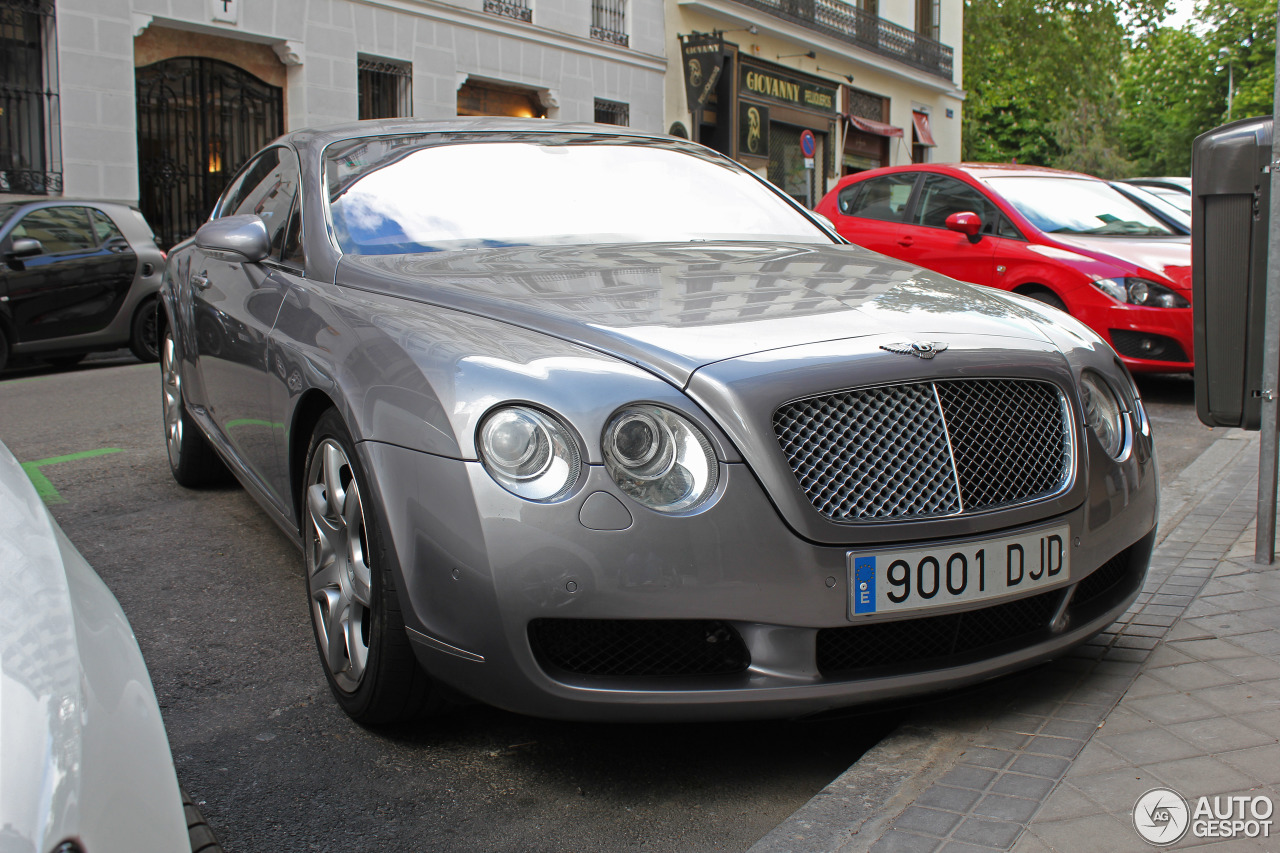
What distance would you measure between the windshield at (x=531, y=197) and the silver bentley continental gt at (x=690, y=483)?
0.86ft

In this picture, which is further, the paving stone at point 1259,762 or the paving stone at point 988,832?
the paving stone at point 1259,762

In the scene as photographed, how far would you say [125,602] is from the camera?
12.1 feet

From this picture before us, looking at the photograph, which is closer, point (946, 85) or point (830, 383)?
point (830, 383)

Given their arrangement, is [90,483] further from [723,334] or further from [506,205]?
[723,334]

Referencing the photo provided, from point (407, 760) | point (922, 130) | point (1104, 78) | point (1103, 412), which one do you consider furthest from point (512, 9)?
point (1104, 78)

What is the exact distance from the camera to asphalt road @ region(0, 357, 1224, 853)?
233 cm

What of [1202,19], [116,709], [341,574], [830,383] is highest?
[1202,19]

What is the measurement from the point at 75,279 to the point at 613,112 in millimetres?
12767

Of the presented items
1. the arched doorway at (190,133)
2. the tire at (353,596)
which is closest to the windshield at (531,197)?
the tire at (353,596)

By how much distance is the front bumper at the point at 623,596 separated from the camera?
2209 mm

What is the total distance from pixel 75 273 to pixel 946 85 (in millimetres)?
27814

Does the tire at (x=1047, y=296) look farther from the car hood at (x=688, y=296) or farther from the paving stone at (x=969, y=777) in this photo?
the paving stone at (x=969, y=777)

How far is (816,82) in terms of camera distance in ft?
88.5

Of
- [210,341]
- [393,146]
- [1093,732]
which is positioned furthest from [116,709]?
[210,341]
